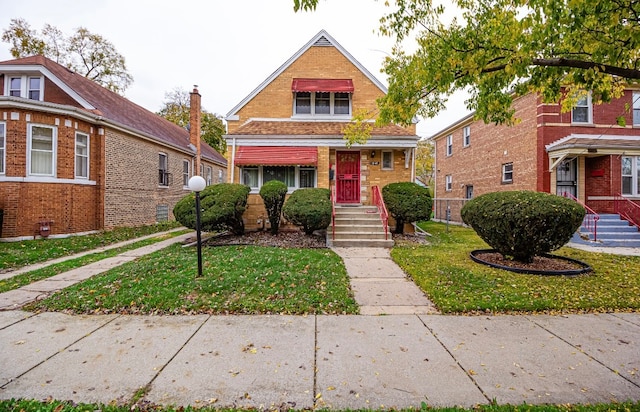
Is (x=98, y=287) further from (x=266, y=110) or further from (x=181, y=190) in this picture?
(x=181, y=190)

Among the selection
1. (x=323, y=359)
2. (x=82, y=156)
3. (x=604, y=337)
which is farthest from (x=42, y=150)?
(x=604, y=337)

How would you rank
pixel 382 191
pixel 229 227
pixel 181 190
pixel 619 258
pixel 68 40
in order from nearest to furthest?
pixel 619 258 → pixel 229 227 → pixel 382 191 → pixel 181 190 → pixel 68 40

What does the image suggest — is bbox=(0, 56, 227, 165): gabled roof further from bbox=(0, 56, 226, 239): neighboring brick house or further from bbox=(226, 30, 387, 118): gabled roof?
bbox=(226, 30, 387, 118): gabled roof

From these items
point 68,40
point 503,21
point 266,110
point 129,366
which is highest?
point 68,40

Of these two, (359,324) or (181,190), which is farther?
(181,190)

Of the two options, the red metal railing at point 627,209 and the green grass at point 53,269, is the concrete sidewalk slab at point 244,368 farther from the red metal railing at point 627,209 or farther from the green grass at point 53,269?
the red metal railing at point 627,209

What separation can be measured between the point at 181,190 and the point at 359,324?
17590 millimetres

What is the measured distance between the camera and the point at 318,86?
12.9 metres

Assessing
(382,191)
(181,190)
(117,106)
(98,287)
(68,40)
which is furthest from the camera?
(68,40)

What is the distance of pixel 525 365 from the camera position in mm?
2932

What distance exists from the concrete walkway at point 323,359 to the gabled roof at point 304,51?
1085 centimetres

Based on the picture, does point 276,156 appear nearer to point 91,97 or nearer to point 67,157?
point 67,157

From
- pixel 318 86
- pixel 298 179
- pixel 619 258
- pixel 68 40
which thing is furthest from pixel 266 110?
pixel 68 40

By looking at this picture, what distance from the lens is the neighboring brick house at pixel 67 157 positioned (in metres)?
9.88
